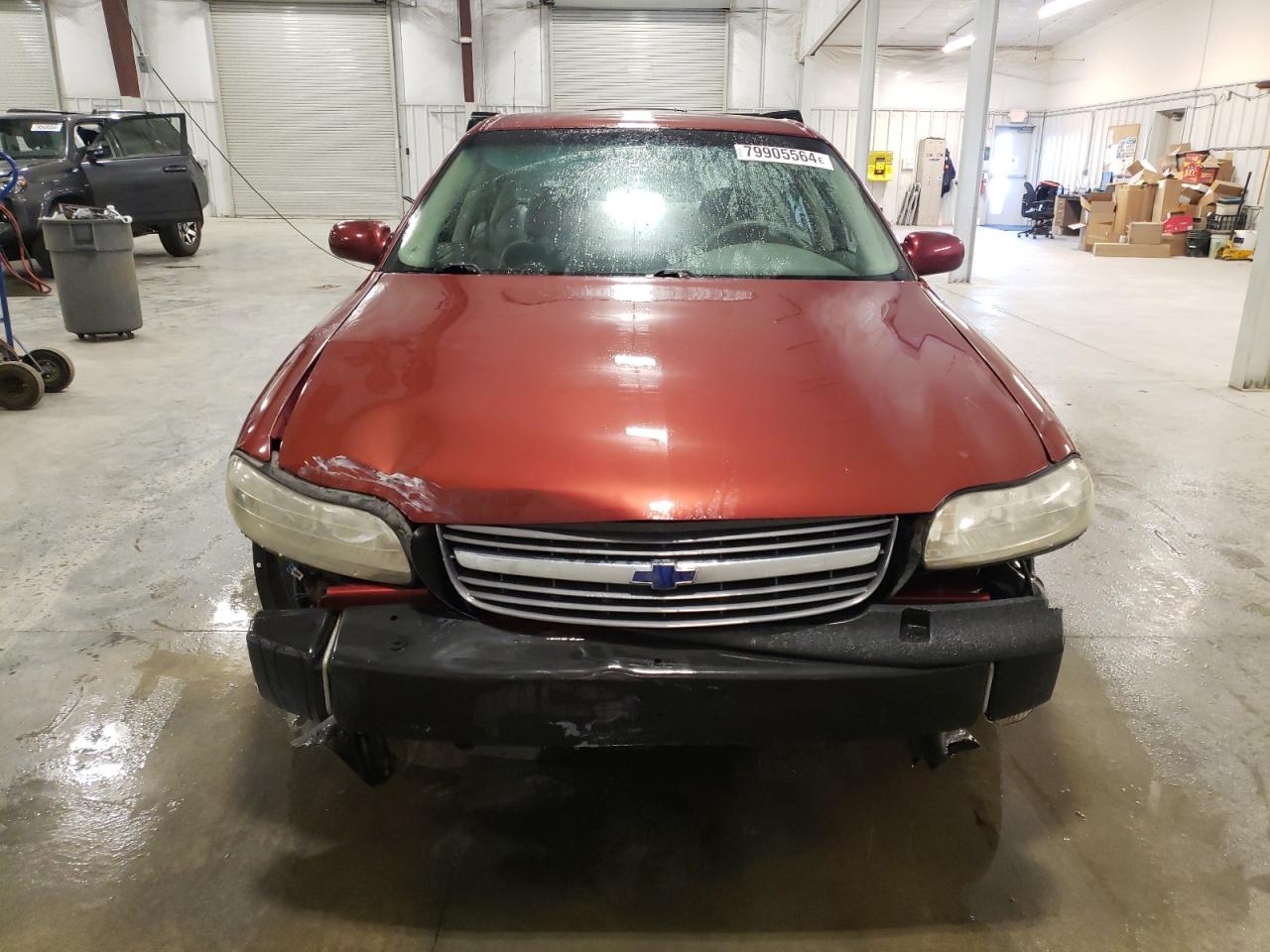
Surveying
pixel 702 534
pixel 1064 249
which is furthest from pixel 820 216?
pixel 1064 249

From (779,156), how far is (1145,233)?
40.9 ft

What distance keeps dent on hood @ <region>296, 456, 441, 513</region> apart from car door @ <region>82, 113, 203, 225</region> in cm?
905

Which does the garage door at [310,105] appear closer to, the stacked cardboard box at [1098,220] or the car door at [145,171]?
the car door at [145,171]

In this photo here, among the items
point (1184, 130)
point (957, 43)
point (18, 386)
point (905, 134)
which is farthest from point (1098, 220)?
point (18, 386)

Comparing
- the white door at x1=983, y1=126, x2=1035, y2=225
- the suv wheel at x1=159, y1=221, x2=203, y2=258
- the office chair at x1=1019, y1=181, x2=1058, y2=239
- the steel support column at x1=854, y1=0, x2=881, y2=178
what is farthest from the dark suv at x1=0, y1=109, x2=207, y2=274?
the white door at x1=983, y1=126, x2=1035, y2=225

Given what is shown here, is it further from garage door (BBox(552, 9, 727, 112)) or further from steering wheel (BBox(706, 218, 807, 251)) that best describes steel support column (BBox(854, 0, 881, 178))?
steering wheel (BBox(706, 218, 807, 251))

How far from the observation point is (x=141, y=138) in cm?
944

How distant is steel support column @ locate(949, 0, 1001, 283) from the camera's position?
346 inches

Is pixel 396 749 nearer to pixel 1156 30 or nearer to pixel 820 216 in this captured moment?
pixel 820 216

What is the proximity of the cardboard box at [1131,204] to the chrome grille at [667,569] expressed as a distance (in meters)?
14.0

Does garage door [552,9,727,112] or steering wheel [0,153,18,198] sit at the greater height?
garage door [552,9,727,112]

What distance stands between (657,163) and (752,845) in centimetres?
174

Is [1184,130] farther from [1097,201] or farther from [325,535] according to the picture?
[325,535]

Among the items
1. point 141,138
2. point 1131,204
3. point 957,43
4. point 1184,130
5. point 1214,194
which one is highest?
point 957,43
